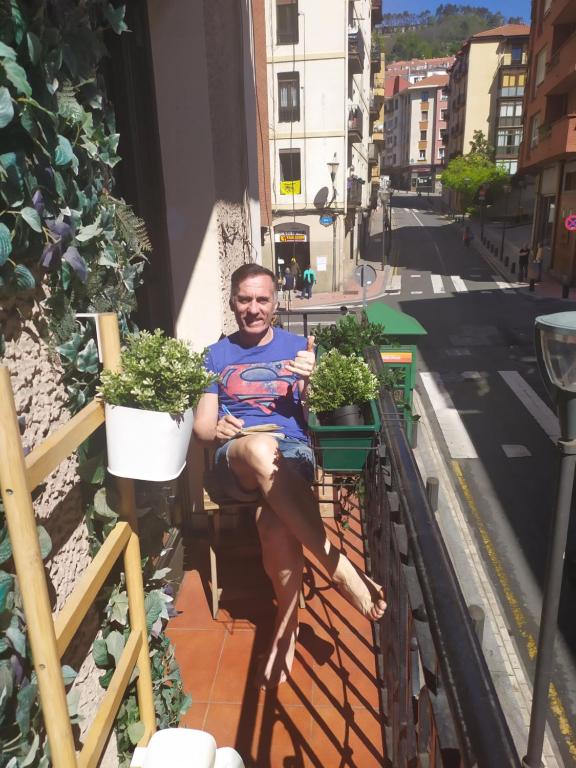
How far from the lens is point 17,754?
1486 mm

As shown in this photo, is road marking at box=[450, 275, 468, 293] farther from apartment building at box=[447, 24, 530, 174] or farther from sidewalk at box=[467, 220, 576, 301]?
apartment building at box=[447, 24, 530, 174]

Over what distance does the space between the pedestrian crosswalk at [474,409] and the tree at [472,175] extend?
38.5 metres

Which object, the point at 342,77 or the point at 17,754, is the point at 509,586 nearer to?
the point at 17,754

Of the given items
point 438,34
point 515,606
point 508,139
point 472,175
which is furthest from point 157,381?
point 438,34

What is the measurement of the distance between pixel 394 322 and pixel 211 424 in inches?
219

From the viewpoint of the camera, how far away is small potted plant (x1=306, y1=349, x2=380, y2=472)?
270cm

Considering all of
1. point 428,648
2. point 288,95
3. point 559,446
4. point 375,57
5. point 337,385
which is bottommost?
point 559,446

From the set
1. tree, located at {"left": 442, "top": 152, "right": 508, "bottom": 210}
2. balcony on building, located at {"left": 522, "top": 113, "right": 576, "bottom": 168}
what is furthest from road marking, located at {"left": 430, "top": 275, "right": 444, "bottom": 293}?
tree, located at {"left": 442, "top": 152, "right": 508, "bottom": 210}

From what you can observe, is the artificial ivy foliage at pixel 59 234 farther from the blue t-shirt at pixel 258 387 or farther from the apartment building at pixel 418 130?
the apartment building at pixel 418 130

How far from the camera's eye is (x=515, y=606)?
18.7ft

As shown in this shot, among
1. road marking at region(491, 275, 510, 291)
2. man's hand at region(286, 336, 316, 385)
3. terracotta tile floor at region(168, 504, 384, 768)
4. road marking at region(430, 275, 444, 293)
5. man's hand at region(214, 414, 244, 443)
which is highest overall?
man's hand at region(286, 336, 316, 385)

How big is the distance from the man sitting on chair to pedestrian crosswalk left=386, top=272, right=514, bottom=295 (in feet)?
72.7

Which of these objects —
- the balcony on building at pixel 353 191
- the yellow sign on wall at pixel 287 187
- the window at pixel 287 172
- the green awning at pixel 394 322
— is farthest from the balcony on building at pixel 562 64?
the green awning at pixel 394 322

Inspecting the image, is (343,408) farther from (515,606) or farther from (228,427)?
(515,606)
